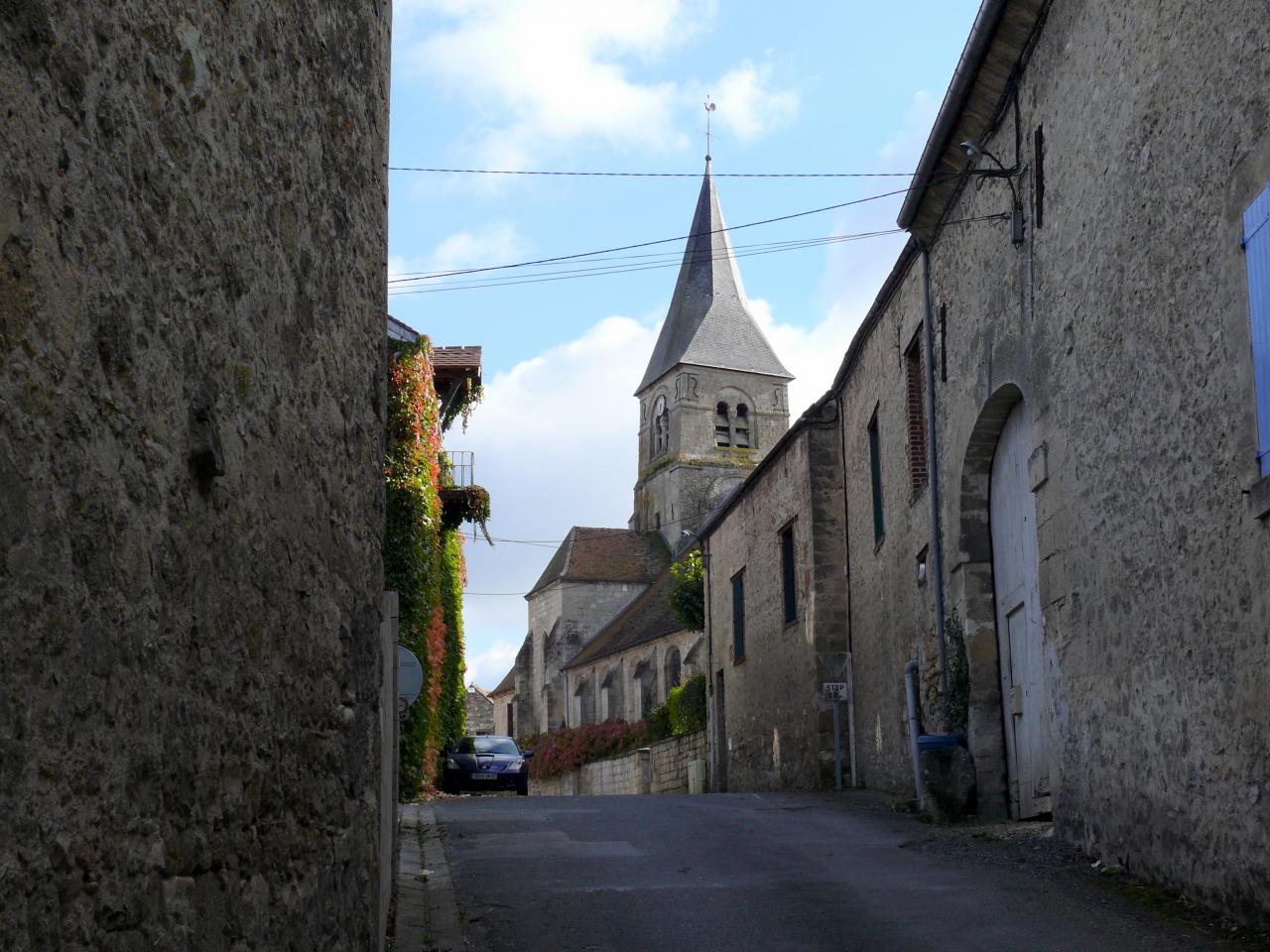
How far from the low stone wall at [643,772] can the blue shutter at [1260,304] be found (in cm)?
1762

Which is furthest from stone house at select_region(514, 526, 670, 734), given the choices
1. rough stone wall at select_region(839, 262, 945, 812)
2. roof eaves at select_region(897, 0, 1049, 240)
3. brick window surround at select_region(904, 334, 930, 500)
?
roof eaves at select_region(897, 0, 1049, 240)

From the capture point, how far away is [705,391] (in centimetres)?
6331

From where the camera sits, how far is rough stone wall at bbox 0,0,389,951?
8.18ft

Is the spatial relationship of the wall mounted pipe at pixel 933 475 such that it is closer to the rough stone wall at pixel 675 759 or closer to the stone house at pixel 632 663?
the rough stone wall at pixel 675 759

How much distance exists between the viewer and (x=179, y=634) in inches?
124

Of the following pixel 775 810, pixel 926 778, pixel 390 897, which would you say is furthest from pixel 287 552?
pixel 775 810

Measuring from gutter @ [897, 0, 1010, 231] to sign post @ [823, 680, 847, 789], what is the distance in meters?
6.36

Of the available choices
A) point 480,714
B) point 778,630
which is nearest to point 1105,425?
point 778,630

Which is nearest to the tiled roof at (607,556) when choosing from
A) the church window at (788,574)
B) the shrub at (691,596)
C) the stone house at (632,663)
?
the stone house at (632,663)

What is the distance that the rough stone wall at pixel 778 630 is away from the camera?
18266mm

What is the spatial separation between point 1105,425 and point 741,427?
56.5m

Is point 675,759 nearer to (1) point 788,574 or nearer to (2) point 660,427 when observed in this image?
(1) point 788,574

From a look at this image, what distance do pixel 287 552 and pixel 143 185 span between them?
1.29m

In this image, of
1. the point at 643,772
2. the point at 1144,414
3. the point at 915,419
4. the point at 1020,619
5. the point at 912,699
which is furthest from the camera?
the point at 643,772
